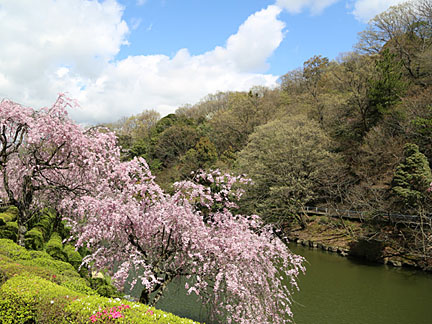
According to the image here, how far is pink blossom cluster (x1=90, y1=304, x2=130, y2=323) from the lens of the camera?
438cm

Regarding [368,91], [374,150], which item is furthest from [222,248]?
[368,91]

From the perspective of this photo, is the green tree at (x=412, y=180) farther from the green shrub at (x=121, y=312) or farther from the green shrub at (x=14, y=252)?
the green shrub at (x=14, y=252)

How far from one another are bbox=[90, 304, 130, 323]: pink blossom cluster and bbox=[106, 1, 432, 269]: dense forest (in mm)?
14899

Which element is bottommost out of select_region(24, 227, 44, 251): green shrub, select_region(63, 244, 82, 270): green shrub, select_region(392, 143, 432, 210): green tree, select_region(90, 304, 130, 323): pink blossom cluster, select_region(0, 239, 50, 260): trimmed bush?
select_region(63, 244, 82, 270): green shrub

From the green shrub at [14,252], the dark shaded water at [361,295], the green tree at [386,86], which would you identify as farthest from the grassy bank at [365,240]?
the green shrub at [14,252]

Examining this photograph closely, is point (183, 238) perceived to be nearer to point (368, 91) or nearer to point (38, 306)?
point (38, 306)

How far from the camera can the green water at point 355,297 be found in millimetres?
9703

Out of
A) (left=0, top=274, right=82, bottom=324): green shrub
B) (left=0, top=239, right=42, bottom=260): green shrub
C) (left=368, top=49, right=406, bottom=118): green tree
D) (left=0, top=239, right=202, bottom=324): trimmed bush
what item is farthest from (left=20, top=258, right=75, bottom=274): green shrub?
(left=368, top=49, right=406, bottom=118): green tree

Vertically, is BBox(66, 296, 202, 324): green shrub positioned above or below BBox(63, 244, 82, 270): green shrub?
above

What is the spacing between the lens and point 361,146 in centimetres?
2220

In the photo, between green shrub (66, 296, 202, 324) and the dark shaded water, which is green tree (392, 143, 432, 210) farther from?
green shrub (66, 296, 202, 324)

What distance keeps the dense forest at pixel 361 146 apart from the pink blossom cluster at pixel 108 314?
48.9 feet

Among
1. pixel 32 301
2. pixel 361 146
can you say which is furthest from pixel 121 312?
pixel 361 146

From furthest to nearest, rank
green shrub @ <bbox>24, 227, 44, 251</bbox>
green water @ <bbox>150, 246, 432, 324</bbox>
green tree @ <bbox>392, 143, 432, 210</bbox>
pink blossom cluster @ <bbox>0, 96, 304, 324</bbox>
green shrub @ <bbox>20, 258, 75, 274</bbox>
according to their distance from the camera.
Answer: green tree @ <bbox>392, 143, 432, 210</bbox> < green water @ <bbox>150, 246, 432, 324</bbox> < green shrub @ <bbox>24, 227, 44, 251</bbox> < green shrub @ <bbox>20, 258, 75, 274</bbox> < pink blossom cluster @ <bbox>0, 96, 304, 324</bbox>
